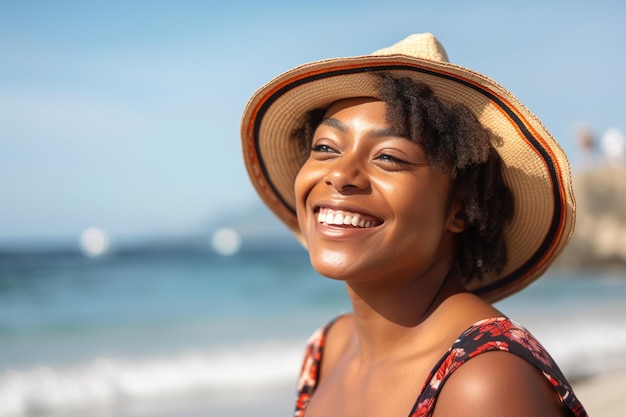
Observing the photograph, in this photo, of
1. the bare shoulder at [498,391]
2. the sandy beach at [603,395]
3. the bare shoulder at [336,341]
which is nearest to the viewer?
the bare shoulder at [498,391]

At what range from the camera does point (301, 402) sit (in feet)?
10.4

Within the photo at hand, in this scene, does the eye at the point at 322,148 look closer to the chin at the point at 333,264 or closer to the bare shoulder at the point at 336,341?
the chin at the point at 333,264

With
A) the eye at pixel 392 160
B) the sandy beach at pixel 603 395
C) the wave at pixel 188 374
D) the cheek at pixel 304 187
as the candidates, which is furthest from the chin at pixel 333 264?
the wave at pixel 188 374

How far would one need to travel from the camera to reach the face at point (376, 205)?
2420 millimetres

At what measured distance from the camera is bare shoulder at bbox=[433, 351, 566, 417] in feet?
6.52

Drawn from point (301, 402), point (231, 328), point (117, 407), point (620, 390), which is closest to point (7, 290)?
point (231, 328)

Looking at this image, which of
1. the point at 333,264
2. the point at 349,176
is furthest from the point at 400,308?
the point at 349,176

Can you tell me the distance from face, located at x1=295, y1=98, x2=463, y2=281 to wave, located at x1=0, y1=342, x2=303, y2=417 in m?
5.97

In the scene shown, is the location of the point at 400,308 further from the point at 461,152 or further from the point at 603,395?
the point at 603,395

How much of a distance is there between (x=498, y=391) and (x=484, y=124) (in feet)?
3.18

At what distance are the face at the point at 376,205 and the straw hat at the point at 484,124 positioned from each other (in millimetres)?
167

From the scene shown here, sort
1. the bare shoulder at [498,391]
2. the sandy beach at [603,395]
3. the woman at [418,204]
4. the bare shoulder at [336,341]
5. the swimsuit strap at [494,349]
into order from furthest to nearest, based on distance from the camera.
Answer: the sandy beach at [603,395]
the bare shoulder at [336,341]
the woman at [418,204]
the swimsuit strap at [494,349]
the bare shoulder at [498,391]

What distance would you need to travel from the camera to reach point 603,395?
21.0 ft

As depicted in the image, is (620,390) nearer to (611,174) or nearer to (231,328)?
(231,328)
